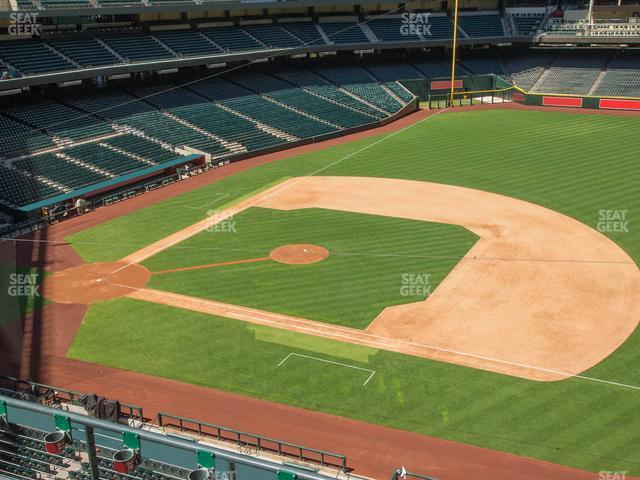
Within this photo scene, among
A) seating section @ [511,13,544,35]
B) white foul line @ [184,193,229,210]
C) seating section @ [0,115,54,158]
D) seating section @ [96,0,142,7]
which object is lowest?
white foul line @ [184,193,229,210]

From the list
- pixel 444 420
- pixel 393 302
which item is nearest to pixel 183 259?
pixel 393 302

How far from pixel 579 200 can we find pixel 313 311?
20.9 m

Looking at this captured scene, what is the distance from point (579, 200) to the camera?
37.8m

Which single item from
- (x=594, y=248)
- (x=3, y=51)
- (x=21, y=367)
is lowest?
(x=21, y=367)

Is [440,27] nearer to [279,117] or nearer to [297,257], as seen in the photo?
[279,117]

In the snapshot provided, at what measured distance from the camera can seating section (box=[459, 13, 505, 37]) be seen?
76.9m

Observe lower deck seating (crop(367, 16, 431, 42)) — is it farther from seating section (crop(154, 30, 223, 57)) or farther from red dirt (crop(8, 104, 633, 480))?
red dirt (crop(8, 104, 633, 480))

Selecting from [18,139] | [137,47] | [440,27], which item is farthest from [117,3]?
[440,27]

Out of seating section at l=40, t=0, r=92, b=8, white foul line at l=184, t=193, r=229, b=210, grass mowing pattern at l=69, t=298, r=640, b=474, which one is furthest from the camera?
seating section at l=40, t=0, r=92, b=8

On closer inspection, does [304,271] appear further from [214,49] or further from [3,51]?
[214,49]

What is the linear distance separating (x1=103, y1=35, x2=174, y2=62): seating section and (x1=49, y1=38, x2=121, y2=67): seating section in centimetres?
128

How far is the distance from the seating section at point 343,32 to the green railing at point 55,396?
5746cm

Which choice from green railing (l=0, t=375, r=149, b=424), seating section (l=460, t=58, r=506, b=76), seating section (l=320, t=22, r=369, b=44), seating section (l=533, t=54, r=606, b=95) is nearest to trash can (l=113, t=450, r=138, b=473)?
green railing (l=0, t=375, r=149, b=424)

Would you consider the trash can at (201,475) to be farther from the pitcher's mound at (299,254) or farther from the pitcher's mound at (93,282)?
the pitcher's mound at (299,254)
